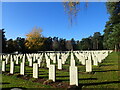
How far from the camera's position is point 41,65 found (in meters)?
13.5

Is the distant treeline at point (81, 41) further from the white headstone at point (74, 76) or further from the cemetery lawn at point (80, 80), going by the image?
the white headstone at point (74, 76)

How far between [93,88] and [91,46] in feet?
255

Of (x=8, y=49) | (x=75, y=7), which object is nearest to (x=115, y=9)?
(x=75, y=7)

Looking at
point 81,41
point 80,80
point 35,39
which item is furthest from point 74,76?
point 81,41

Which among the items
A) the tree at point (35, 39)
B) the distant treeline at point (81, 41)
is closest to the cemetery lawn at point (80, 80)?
the distant treeline at point (81, 41)

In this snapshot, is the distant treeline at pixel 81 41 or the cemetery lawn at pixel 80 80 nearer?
the cemetery lawn at pixel 80 80

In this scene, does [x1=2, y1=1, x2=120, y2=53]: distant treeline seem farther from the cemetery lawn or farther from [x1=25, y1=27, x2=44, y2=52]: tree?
the cemetery lawn

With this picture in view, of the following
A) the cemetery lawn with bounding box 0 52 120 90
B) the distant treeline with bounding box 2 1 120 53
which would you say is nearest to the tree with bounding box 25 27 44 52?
the distant treeline with bounding box 2 1 120 53

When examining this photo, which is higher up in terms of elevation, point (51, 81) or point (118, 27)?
point (118, 27)

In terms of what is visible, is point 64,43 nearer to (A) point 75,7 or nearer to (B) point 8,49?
(B) point 8,49

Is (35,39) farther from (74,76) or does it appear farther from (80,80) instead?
(74,76)

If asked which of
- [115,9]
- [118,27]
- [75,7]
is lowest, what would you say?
[75,7]

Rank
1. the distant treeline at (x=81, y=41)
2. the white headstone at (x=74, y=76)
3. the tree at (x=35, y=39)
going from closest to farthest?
the white headstone at (x=74, y=76), the distant treeline at (x=81, y=41), the tree at (x=35, y=39)

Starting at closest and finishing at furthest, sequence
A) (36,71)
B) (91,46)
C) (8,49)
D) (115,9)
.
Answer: (36,71) < (115,9) < (8,49) < (91,46)
